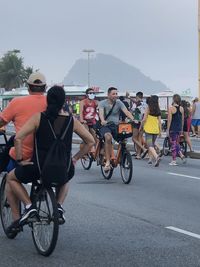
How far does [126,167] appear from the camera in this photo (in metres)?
11.9

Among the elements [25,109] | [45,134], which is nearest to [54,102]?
[45,134]

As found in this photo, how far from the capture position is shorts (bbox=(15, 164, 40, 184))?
627 cm

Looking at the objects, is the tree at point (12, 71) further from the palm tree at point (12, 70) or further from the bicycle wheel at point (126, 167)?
the bicycle wheel at point (126, 167)

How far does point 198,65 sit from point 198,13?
456cm

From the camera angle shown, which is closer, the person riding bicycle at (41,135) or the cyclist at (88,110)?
the person riding bicycle at (41,135)

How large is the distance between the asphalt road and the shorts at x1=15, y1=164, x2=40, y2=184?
77cm

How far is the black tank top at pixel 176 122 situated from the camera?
15.5 m

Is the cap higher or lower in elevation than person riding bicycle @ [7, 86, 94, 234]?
higher

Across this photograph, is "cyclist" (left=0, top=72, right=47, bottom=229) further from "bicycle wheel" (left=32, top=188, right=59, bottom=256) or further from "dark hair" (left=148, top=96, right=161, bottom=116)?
"dark hair" (left=148, top=96, right=161, bottom=116)

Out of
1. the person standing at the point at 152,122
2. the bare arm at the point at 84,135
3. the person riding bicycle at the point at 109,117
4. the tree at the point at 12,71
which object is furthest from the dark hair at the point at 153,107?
the tree at the point at 12,71

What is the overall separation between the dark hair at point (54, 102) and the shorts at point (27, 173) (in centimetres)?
54

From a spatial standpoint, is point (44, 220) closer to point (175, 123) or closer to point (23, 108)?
point (23, 108)

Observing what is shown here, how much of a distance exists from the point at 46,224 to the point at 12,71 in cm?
10513

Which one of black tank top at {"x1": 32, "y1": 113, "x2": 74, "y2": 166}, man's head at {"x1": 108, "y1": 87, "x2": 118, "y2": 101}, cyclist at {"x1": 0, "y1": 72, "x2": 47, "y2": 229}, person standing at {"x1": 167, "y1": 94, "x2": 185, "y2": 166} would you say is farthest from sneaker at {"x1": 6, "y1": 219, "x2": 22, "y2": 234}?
person standing at {"x1": 167, "y1": 94, "x2": 185, "y2": 166}
